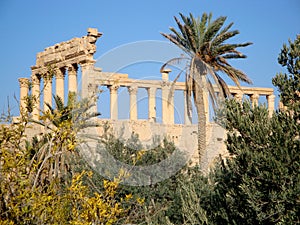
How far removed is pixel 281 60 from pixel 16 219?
20.0 feet

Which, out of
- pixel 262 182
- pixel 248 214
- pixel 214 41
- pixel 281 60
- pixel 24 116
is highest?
pixel 214 41

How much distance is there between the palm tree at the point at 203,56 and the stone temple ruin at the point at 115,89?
2.58m

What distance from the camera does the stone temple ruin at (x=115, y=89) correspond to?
23.5m

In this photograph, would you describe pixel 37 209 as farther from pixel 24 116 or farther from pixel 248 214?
pixel 248 214

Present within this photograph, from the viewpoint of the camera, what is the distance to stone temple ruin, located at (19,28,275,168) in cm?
2353

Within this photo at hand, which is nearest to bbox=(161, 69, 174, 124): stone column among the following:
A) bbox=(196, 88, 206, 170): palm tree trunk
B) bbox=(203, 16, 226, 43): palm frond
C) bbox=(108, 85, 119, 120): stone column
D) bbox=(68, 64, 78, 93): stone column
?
bbox=(108, 85, 119, 120): stone column

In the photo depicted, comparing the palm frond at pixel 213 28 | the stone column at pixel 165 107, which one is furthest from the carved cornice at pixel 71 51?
the stone column at pixel 165 107

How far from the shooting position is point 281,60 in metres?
9.60

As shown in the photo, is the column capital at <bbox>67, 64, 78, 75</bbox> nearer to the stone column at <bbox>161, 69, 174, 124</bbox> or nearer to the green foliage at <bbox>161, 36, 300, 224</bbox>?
the stone column at <bbox>161, 69, 174, 124</bbox>

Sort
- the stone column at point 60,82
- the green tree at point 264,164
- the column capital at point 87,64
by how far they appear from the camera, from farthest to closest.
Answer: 1. the stone column at point 60,82
2. the column capital at point 87,64
3. the green tree at point 264,164

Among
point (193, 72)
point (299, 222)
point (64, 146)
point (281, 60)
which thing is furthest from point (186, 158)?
point (64, 146)

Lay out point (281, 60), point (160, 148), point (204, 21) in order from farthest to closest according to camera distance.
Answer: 1. point (204, 21)
2. point (160, 148)
3. point (281, 60)

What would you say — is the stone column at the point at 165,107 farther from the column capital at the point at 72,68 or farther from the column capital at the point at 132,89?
the column capital at the point at 72,68

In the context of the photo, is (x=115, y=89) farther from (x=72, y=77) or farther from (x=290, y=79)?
(x=290, y=79)
